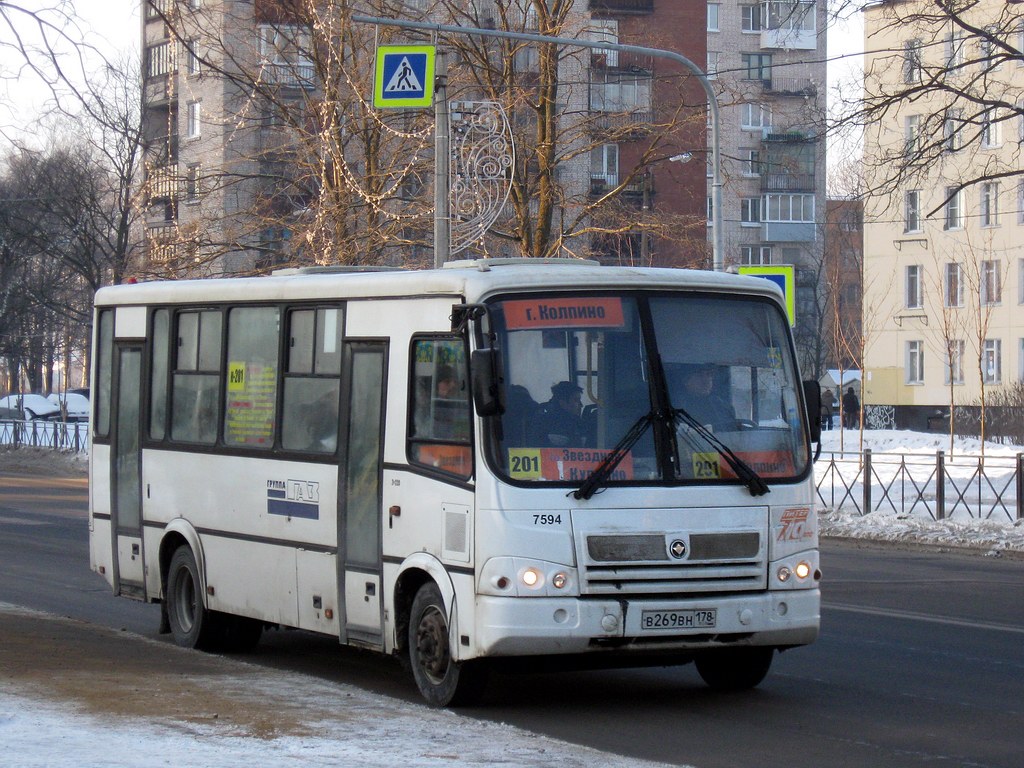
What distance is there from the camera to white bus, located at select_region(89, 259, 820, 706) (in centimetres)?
897

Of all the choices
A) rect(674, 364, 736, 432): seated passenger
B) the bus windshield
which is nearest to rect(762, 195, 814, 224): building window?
the bus windshield

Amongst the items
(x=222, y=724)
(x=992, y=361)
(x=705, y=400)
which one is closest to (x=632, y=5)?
(x=992, y=361)

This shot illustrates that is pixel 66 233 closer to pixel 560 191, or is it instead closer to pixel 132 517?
pixel 560 191

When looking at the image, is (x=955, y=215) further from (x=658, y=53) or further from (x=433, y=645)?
(x=433, y=645)

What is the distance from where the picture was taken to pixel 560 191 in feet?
94.7

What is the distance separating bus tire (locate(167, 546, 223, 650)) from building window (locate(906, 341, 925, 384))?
5635 cm

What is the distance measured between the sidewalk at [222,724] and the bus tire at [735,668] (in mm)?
2068

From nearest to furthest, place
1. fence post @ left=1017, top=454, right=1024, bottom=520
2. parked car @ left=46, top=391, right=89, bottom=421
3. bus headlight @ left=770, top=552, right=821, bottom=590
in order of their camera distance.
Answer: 1. bus headlight @ left=770, top=552, right=821, bottom=590
2. fence post @ left=1017, top=454, right=1024, bottom=520
3. parked car @ left=46, top=391, right=89, bottom=421

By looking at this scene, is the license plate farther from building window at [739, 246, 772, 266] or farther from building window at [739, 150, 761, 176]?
building window at [739, 246, 772, 266]

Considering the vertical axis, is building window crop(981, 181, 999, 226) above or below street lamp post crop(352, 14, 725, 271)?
above

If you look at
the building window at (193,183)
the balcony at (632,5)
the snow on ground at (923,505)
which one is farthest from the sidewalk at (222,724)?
the balcony at (632,5)

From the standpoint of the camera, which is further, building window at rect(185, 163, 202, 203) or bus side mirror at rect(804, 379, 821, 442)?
building window at rect(185, 163, 202, 203)

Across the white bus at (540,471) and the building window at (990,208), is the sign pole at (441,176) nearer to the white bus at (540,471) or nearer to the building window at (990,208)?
the white bus at (540,471)

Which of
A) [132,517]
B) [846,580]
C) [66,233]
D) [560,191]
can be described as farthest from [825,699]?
[66,233]
